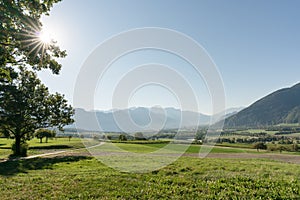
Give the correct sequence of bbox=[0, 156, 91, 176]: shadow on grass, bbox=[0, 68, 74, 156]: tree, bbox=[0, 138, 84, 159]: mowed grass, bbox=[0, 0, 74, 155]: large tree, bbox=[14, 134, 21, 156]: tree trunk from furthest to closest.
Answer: bbox=[0, 138, 84, 159]: mowed grass < bbox=[14, 134, 21, 156]: tree trunk < bbox=[0, 68, 74, 156]: tree < bbox=[0, 156, 91, 176]: shadow on grass < bbox=[0, 0, 74, 155]: large tree

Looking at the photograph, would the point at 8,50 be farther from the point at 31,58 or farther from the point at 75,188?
the point at 75,188

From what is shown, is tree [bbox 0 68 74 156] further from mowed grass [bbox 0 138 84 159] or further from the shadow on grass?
the shadow on grass

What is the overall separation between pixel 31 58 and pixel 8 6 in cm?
571

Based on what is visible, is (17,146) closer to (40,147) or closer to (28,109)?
(28,109)

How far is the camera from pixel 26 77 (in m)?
38.8

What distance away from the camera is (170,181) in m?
12.8

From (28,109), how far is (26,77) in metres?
5.92

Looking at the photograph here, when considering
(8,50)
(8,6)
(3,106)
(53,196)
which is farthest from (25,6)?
(3,106)

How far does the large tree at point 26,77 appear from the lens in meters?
13.2

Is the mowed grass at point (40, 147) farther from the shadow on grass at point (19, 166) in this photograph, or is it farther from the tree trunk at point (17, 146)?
the shadow on grass at point (19, 166)

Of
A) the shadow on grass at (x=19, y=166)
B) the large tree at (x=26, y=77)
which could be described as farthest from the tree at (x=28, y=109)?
the shadow on grass at (x=19, y=166)

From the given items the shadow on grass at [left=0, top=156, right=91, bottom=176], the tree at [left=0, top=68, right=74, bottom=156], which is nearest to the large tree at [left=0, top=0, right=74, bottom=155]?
the tree at [left=0, top=68, right=74, bottom=156]

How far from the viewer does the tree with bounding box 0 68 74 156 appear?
34938 mm

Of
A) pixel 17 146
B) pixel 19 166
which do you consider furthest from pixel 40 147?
pixel 19 166
